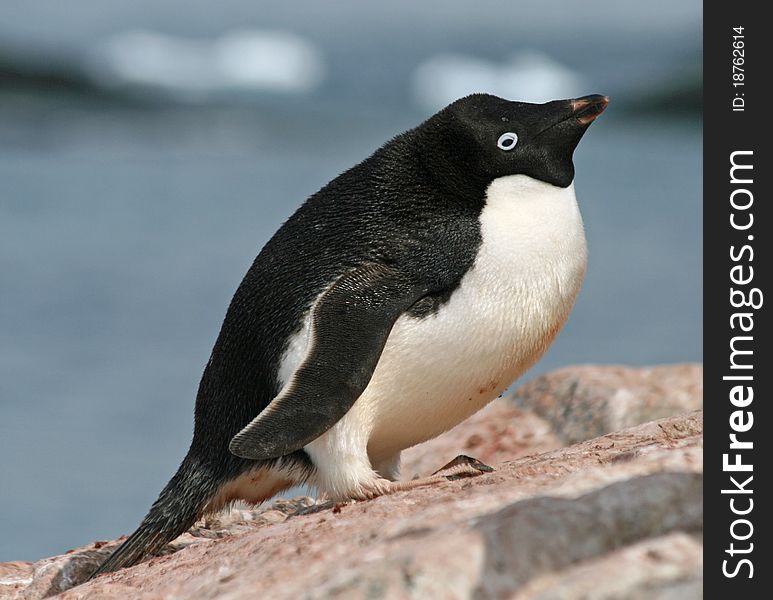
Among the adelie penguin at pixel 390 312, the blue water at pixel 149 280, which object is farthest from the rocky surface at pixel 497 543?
the blue water at pixel 149 280

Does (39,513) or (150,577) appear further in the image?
(39,513)

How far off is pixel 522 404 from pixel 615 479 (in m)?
3.61

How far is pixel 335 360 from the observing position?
13.7 feet

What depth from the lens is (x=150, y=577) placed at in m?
3.95

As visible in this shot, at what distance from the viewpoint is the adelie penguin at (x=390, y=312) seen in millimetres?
4234

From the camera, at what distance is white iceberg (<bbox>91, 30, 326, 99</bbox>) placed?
26.2m

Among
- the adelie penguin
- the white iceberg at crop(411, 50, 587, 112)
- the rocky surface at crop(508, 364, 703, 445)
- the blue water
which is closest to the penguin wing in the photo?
the adelie penguin

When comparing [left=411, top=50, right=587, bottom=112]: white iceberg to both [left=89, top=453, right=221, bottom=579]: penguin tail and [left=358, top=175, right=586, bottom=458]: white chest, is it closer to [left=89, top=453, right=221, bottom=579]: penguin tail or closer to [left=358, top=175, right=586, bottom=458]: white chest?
[left=358, top=175, right=586, bottom=458]: white chest

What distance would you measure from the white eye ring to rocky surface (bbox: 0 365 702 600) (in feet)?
3.28
